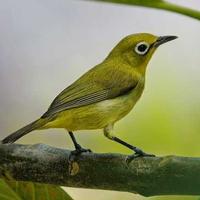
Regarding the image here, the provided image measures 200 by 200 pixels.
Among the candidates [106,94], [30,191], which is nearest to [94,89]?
[106,94]

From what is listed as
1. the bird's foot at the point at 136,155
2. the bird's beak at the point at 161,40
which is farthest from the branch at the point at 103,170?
the bird's beak at the point at 161,40

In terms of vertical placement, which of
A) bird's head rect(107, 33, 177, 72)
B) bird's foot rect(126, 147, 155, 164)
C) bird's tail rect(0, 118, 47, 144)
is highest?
bird's head rect(107, 33, 177, 72)

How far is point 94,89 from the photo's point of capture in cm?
46

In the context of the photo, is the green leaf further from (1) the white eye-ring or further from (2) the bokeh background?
(1) the white eye-ring

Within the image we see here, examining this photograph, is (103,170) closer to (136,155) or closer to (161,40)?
(136,155)

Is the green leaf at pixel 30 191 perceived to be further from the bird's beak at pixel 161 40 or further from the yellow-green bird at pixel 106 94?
the bird's beak at pixel 161 40

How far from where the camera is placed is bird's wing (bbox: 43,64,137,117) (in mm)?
455

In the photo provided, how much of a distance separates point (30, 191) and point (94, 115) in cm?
10

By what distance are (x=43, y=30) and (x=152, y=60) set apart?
11cm

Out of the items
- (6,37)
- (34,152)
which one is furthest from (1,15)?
(34,152)

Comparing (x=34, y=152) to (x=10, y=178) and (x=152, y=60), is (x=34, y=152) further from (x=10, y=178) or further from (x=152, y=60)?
(x=152, y=60)

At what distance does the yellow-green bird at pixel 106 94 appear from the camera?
450mm

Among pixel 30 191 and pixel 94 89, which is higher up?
pixel 94 89

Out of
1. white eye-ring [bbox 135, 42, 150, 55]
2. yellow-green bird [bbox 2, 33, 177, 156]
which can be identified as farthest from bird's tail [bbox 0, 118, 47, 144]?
white eye-ring [bbox 135, 42, 150, 55]
